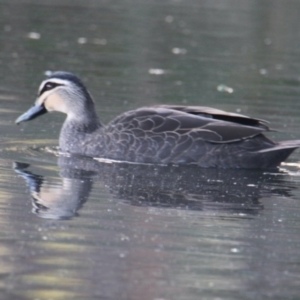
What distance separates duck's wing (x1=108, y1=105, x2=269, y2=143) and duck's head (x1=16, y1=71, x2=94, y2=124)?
84 cm

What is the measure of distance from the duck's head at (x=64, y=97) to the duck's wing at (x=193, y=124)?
84 cm

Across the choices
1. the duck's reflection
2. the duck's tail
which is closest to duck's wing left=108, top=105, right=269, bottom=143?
the duck's tail

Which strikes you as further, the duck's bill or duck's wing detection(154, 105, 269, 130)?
the duck's bill

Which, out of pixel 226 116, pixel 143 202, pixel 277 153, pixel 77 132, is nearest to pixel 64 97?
pixel 77 132

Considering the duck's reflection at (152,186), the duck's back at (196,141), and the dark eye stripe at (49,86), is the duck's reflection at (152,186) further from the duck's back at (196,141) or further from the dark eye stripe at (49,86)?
the dark eye stripe at (49,86)

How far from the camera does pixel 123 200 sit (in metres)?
8.62

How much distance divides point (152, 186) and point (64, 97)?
2704mm

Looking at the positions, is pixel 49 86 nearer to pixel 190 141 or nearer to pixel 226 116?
pixel 190 141

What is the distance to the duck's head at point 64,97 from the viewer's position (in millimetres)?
11609

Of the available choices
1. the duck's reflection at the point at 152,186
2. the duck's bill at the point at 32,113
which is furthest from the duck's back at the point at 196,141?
the duck's bill at the point at 32,113

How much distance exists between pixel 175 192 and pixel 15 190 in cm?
141

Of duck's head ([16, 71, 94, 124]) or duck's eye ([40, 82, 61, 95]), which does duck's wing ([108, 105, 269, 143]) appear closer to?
duck's head ([16, 71, 94, 124])

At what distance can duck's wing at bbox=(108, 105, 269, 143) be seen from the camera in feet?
34.5

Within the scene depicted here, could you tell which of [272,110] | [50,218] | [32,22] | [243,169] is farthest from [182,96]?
[32,22]
